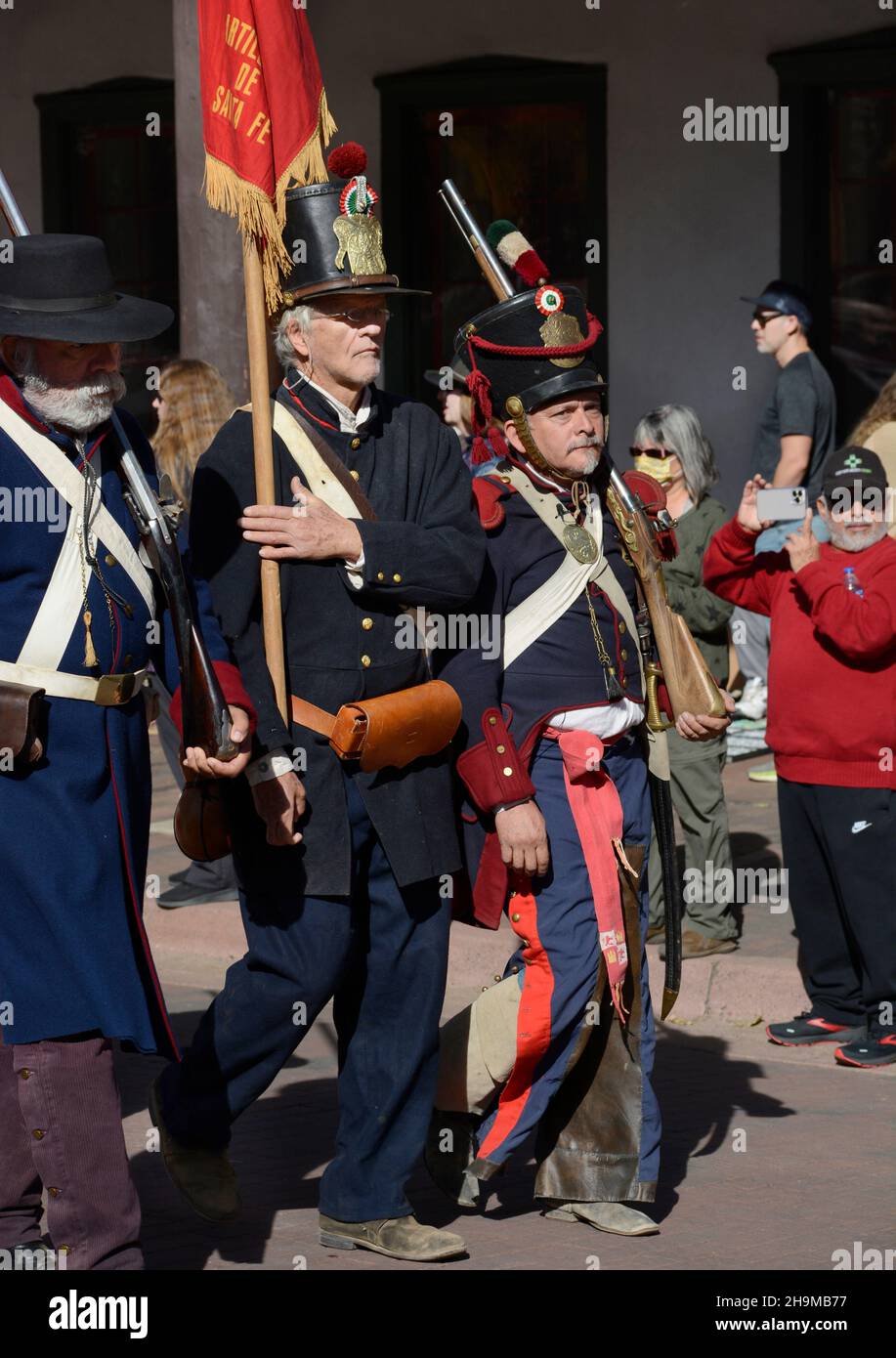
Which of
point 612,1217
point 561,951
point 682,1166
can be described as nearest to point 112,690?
point 561,951

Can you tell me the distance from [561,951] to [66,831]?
1255 mm

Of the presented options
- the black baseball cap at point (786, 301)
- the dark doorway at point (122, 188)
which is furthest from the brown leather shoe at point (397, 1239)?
the dark doorway at point (122, 188)

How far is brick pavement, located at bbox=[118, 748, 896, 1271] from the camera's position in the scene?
504 cm

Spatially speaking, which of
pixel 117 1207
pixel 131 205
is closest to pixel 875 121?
pixel 131 205

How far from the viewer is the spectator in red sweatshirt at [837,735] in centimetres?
665

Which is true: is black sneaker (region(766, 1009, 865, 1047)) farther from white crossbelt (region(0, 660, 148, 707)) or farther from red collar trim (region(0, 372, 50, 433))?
red collar trim (region(0, 372, 50, 433))

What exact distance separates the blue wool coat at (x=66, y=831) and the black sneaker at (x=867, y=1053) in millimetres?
2695

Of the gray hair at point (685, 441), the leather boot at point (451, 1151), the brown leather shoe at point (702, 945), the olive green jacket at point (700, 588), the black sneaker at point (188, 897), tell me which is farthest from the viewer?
the black sneaker at point (188, 897)

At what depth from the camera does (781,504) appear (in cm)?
628

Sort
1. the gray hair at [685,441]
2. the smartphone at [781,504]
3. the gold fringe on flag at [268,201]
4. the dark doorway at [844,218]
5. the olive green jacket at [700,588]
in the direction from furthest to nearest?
the dark doorway at [844,218], the gray hair at [685,441], the olive green jacket at [700,588], the smartphone at [781,504], the gold fringe on flag at [268,201]

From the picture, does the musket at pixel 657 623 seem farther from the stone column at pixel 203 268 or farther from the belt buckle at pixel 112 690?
the stone column at pixel 203 268

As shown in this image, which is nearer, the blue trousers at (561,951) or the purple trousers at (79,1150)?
the purple trousers at (79,1150)

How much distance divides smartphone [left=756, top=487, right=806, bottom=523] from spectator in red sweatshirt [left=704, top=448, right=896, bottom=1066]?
0.30 ft
